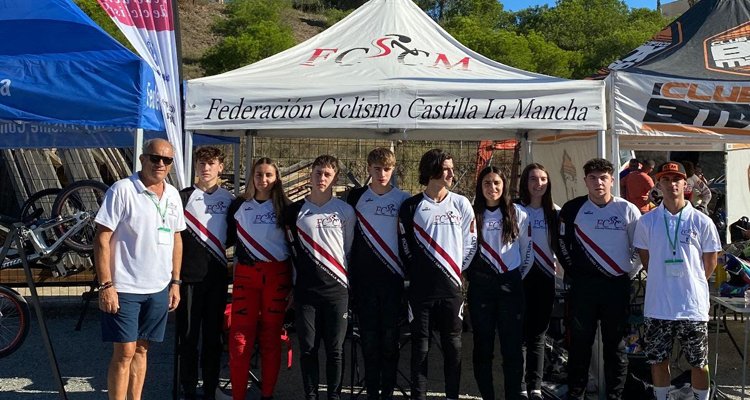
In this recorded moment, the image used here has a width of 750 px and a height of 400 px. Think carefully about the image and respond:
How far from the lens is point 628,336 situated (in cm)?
527

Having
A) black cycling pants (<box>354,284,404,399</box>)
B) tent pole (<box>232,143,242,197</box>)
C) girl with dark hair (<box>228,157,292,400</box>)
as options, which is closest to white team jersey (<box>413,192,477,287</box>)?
black cycling pants (<box>354,284,404,399</box>)

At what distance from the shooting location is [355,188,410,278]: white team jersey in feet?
14.6

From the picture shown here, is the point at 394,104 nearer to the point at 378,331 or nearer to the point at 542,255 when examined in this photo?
the point at 542,255

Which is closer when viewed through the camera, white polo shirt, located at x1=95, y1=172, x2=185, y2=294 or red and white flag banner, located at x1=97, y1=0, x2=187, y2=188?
white polo shirt, located at x1=95, y1=172, x2=185, y2=294

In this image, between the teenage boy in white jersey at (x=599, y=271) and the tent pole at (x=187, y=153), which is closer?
the teenage boy in white jersey at (x=599, y=271)

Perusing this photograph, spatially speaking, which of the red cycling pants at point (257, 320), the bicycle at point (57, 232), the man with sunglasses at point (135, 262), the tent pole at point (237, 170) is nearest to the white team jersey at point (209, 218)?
the red cycling pants at point (257, 320)

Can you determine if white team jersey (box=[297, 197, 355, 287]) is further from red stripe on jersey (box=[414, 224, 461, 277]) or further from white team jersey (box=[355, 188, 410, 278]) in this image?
red stripe on jersey (box=[414, 224, 461, 277])

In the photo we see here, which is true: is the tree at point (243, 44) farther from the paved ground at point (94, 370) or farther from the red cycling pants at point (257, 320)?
the red cycling pants at point (257, 320)

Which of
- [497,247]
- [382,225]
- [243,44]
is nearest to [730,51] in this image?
[497,247]

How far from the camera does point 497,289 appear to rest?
4.39 meters

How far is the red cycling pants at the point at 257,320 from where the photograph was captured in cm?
446

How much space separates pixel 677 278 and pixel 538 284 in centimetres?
88

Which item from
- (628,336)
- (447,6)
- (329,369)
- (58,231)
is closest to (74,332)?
(58,231)

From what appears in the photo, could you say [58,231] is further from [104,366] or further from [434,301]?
[434,301]
